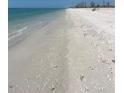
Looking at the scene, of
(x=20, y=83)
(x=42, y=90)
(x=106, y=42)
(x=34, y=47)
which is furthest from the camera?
(x=34, y=47)

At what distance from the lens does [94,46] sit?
9.24ft

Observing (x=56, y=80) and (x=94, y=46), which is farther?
(x=94, y=46)

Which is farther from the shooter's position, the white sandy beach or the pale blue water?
the pale blue water

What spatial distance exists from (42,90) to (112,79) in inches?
20.4

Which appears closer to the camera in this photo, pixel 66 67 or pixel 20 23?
pixel 66 67

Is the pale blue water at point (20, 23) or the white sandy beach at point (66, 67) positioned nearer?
the white sandy beach at point (66, 67)
